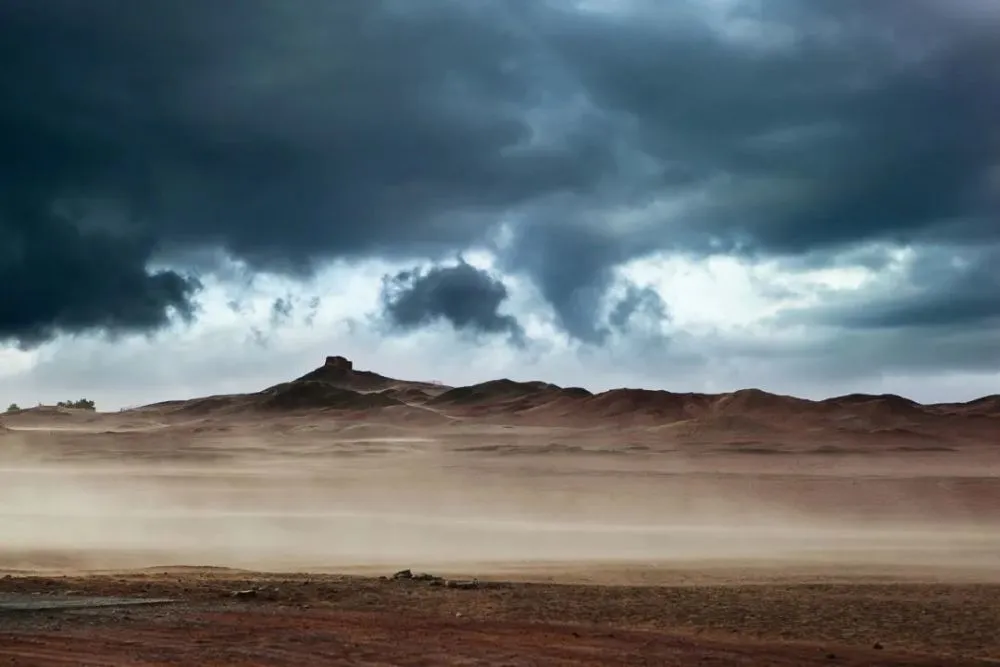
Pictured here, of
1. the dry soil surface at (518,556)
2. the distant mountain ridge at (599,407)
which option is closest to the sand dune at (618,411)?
the distant mountain ridge at (599,407)

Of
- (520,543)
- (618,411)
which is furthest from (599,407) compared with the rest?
(520,543)

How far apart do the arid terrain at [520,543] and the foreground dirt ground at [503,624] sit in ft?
0.19

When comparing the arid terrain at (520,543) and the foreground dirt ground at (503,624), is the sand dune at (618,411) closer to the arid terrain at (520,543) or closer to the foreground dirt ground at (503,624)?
the arid terrain at (520,543)

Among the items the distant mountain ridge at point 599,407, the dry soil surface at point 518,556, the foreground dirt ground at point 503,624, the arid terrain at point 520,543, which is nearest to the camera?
the foreground dirt ground at point 503,624

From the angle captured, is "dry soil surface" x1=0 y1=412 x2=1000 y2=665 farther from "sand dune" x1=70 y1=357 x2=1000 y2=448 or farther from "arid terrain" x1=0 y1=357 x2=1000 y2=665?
"sand dune" x1=70 y1=357 x2=1000 y2=448

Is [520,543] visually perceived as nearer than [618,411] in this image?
Yes

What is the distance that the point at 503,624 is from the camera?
14672mm

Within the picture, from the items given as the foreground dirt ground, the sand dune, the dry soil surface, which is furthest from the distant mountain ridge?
the foreground dirt ground

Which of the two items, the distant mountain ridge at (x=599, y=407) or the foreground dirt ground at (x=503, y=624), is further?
the distant mountain ridge at (x=599, y=407)

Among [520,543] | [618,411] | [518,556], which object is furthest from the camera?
[618,411]

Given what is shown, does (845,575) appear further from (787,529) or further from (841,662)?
(787,529)

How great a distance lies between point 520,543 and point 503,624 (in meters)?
15.5

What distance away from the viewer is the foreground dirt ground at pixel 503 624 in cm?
1255

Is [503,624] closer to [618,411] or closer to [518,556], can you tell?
[518,556]
